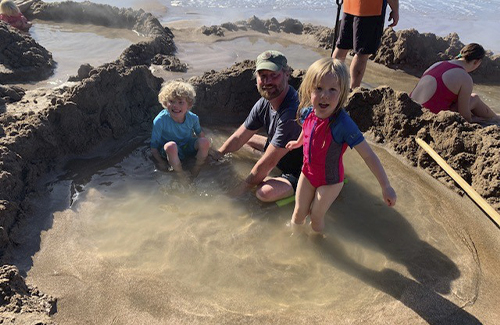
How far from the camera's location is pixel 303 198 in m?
2.98

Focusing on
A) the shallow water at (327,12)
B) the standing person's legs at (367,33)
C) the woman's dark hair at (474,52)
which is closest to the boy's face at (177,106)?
the standing person's legs at (367,33)

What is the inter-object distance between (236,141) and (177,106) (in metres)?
0.67

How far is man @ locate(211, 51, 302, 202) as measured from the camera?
3234 mm

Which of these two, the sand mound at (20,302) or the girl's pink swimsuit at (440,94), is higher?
the girl's pink swimsuit at (440,94)

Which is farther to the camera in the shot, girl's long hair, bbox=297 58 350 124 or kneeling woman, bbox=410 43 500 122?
kneeling woman, bbox=410 43 500 122

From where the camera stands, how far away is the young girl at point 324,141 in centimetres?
247

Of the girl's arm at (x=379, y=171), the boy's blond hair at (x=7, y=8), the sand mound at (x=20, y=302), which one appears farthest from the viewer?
the boy's blond hair at (x=7, y=8)

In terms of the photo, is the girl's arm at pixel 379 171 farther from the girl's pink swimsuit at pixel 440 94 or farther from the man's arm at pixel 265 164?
the girl's pink swimsuit at pixel 440 94

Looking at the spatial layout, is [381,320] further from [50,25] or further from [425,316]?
[50,25]

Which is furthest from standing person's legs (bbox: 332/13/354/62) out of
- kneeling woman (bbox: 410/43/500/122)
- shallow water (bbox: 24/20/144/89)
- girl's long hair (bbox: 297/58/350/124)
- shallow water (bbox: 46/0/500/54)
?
shallow water (bbox: 46/0/500/54)

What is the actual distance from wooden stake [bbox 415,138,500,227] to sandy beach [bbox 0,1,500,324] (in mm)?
152

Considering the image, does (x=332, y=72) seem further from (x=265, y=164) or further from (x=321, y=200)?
(x=265, y=164)

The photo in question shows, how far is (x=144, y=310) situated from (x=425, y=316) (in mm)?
1797

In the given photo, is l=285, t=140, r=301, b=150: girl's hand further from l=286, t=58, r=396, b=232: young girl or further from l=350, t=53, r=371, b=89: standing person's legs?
l=350, t=53, r=371, b=89: standing person's legs
